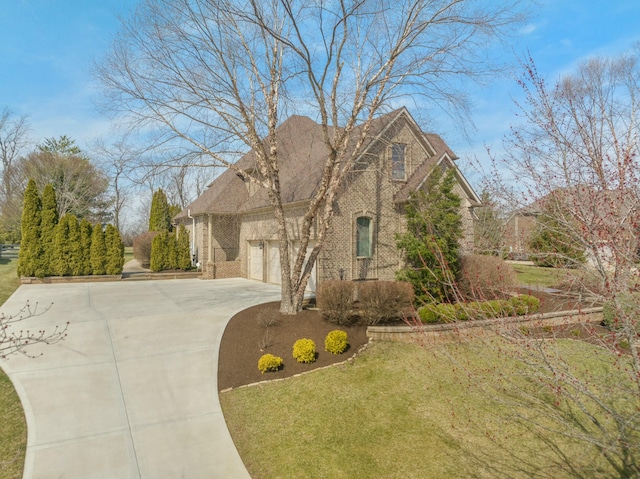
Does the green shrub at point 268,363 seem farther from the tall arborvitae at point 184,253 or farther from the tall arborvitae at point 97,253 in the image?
the tall arborvitae at point 184,253

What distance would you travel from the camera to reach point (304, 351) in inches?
340

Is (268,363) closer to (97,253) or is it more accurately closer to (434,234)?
(434,234)

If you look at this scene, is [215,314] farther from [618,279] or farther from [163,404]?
[618,279]

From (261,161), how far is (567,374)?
367 inches

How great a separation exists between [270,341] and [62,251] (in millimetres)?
14677

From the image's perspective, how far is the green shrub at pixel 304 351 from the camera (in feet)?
28.3

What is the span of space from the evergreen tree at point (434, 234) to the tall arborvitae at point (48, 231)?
16231 millimetres

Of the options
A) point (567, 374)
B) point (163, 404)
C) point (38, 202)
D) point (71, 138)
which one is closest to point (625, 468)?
point (567, 374)

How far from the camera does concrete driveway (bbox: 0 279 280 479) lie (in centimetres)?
566

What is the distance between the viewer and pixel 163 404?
23.2ft

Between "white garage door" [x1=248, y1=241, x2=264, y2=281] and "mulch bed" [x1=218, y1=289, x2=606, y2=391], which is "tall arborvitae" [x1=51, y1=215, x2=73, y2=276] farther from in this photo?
"mulch bed" [x1=218, y1=289, x2=606, y2=391]

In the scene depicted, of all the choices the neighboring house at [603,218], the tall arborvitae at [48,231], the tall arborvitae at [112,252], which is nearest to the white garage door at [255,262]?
the tall arborvitae at [112,252]

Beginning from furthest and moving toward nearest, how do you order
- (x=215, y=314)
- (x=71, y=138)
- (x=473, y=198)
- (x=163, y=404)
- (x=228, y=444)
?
(x=71, y=138) → (x=473, y=198) → (x=215, y=314) → (x=163, y=404) → (x=228, y=444)

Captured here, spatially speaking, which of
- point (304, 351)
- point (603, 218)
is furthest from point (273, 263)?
point (603, 218)
